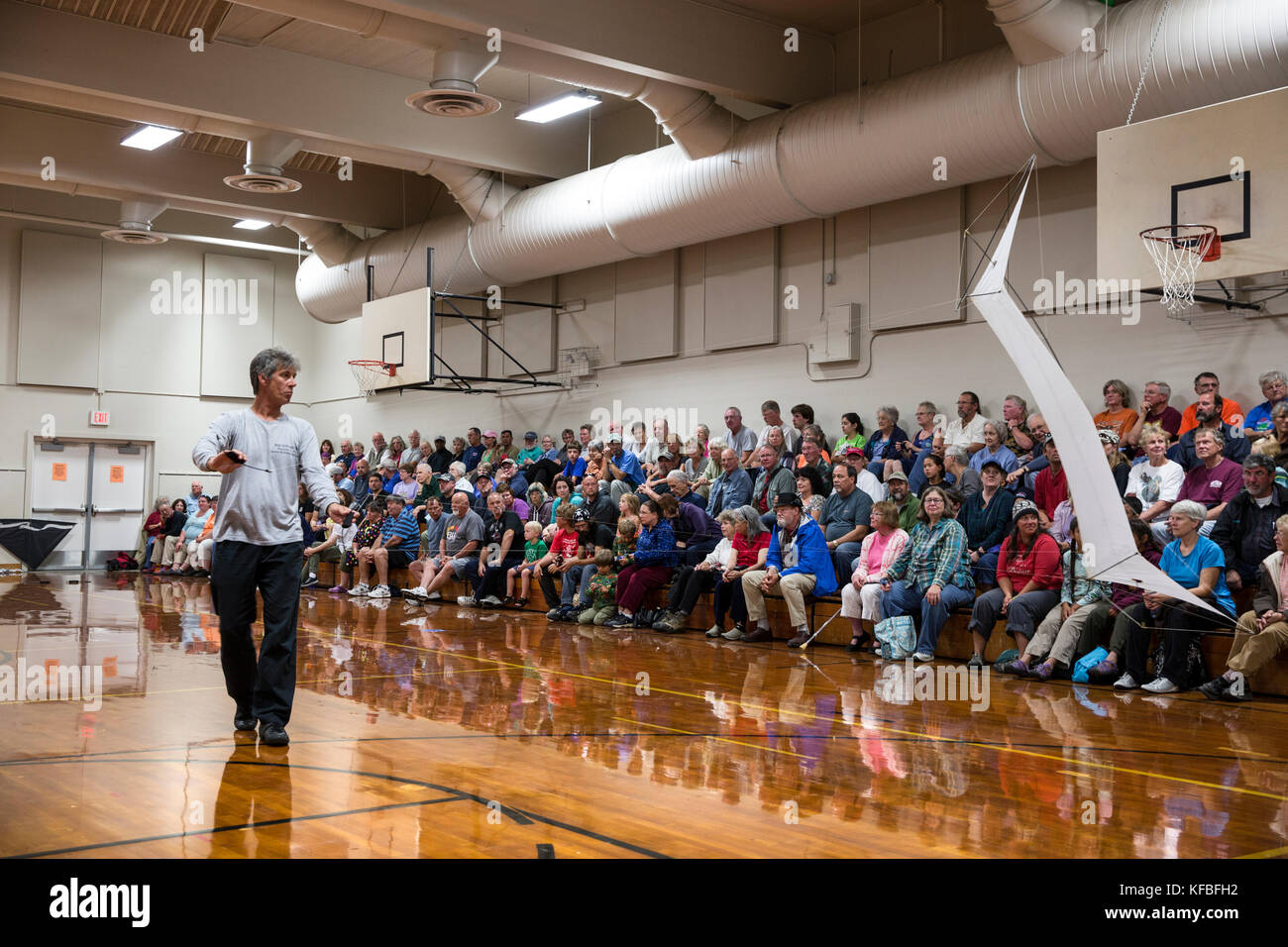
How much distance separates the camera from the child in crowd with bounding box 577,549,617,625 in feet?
35.4

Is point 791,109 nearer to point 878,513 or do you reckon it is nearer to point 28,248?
point 878,513

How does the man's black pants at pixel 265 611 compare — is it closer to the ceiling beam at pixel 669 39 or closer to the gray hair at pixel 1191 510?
the gray hair at pixel 1191 510

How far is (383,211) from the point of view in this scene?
17.7 metres

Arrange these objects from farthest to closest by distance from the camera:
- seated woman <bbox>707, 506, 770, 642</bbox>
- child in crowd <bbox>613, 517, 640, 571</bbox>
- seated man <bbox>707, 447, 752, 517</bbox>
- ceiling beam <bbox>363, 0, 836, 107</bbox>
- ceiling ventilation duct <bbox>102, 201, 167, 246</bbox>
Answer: ceiling ventilation duct <bbox>102, 201, 167, 246</bbox> < seated man <bbox>707, 447, 752, 517</bbox> < child in crowd <bbox>613, 517, 640, 571</bbox> < ceiling beam <bbox>363, 0, 836, 107</bbox> < seated woman <bbox>707, 506, 770, 642</bbox>

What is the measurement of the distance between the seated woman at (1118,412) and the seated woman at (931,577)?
6.63 ft

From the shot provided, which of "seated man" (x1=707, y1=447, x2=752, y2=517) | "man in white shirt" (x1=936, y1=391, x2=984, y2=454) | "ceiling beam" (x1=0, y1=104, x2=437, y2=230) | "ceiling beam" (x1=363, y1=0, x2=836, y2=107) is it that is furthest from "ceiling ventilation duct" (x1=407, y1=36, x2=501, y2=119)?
"ceiling beam" (x1=0, y1=104, x2=437, y2=230)

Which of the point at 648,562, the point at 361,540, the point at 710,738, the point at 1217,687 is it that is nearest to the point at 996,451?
the point at 648,562

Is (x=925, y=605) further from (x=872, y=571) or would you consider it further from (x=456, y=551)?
(x=456, y=551)

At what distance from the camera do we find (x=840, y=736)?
515 cm

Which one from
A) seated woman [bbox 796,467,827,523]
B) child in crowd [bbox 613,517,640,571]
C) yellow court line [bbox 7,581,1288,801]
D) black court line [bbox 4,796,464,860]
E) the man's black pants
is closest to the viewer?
black court line [bbox 4,796,464,860]

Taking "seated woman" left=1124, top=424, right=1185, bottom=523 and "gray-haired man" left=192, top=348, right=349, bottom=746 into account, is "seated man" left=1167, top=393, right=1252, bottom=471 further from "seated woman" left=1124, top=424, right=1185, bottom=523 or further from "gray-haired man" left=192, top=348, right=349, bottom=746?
"gray-haired man" left=192, top=348, right=349, bottom=746

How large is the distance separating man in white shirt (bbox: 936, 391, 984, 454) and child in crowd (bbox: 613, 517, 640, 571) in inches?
113

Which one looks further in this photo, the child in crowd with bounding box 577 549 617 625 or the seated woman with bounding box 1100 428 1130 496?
the child in crowd with bounding box 577 549 617 625
